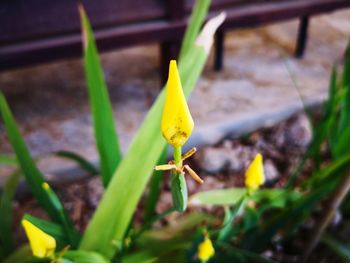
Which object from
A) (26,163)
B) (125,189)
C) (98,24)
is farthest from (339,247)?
(98,24)

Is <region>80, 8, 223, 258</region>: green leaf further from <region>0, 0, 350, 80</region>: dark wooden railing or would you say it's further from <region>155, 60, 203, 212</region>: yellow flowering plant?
<region>0, 0, 350, 80</region>: dark wooden railing

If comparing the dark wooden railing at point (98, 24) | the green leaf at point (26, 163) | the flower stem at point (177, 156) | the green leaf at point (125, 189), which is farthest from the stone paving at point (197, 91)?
the flower stem at point (177, 156)

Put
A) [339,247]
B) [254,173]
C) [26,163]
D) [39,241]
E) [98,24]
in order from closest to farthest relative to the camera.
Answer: [39,241]
[254,173]
[26,163]
[339,247]
[98,24]

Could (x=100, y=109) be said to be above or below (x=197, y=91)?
below

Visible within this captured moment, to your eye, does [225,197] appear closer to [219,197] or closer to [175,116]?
[219,197]

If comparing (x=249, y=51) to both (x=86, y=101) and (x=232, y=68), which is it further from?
(x=86, y=101)

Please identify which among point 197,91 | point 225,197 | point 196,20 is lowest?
point 225,197

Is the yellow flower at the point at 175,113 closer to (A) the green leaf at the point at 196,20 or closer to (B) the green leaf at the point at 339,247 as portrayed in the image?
(A) the green leaf at the point at 196,20

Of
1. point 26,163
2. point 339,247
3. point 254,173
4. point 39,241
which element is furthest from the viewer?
point 339,247
